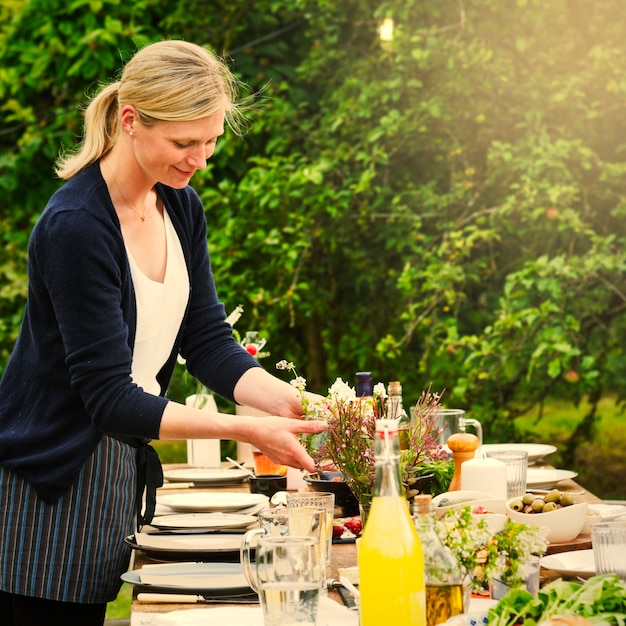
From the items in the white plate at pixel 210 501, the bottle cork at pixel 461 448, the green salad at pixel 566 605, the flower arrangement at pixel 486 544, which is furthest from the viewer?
the white plate at pixel 210 501

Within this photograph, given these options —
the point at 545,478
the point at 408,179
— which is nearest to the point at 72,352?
the point at 545,478

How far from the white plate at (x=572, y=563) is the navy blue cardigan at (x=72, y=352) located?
0.66m

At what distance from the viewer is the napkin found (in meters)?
1.35

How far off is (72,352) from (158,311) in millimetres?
263

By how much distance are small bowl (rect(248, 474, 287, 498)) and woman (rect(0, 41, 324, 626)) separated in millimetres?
437

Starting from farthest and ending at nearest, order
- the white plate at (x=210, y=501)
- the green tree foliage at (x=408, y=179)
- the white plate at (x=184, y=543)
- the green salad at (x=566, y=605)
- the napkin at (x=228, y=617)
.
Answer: the green tree foliage at (x=408, y=179), the white plate at (x=210, y=501), the white plate at (x=184, y=543), the napkin at (x=228, y=617), the green salad at (x=566, y=605)

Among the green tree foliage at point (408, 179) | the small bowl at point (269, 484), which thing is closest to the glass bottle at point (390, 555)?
the small bowl at point (269, 484)

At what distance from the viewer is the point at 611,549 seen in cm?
136

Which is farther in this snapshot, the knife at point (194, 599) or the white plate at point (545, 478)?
the white plate at point (545, 478)

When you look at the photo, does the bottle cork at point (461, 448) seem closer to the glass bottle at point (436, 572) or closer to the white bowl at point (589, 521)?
the white bowl at point (589, 521)

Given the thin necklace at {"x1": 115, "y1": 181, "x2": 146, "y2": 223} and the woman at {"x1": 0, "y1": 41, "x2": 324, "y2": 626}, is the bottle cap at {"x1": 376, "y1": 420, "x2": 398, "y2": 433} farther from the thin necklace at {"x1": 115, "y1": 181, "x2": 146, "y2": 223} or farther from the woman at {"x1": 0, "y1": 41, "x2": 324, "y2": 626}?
the thin necklace at {"x1": 115, "y1": 181, "x2": 146, "y2": 223}

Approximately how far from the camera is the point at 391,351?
4566mm

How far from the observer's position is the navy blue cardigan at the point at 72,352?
5.79 ft

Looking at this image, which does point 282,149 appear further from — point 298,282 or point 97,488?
point 97,488
